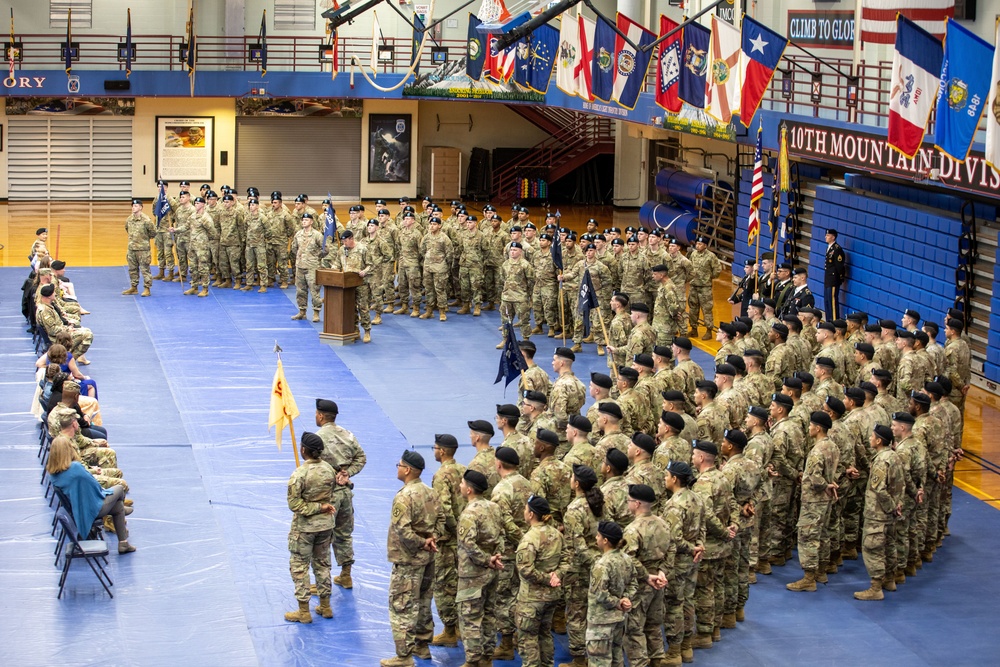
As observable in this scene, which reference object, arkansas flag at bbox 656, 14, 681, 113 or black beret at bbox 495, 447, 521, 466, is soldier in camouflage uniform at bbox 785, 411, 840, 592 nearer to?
black beret at bbox 495, 447, 521, 466

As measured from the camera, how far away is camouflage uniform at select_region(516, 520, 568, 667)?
9.79 meters

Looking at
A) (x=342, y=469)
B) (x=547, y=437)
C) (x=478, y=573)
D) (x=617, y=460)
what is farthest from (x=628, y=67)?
(x=478, y=573)

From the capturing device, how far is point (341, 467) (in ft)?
38.3

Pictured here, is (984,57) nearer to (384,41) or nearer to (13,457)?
(13,457)

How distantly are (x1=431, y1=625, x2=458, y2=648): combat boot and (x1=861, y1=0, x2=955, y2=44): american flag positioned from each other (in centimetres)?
1425

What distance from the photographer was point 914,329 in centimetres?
1666

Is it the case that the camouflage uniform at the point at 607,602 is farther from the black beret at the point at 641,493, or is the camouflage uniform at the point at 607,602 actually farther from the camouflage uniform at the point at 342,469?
the camouflage uniform at the point at 342,469

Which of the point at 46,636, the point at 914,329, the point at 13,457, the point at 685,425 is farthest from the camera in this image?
the point at 914,329

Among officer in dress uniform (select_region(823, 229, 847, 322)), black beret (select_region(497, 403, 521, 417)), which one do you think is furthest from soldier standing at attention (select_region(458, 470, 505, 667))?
officer in dress uniform (select_region(823, 229, 847, 322))

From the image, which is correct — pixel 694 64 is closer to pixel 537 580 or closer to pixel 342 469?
pixel 342 469

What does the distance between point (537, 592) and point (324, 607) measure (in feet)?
7.49

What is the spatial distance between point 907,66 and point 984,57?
1.70m

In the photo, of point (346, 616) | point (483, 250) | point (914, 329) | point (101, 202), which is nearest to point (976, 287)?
point (914, 329)

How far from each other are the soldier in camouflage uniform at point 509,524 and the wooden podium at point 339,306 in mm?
10694
